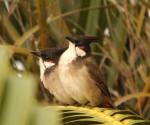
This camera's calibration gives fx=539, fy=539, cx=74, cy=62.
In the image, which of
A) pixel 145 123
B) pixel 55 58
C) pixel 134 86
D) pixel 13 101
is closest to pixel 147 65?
pixel 134 86

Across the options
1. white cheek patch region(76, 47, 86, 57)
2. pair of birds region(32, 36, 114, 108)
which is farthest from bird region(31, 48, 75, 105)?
white cheek patch region(76, 47, 86, 57)

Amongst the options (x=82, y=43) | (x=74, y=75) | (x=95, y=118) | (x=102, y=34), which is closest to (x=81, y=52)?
(x=82, y=43)

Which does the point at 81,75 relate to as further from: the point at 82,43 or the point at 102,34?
the point at 102,34

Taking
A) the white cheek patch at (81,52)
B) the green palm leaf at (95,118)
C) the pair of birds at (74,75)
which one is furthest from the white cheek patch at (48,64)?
the green palm leaf at (95,118)

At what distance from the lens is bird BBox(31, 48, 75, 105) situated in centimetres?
252

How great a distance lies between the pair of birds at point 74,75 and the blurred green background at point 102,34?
14cm

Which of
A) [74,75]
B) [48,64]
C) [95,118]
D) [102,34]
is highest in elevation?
[102,34]

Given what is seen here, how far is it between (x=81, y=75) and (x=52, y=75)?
0.14 metres

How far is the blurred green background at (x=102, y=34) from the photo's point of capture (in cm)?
301

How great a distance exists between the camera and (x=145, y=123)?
1756 mm

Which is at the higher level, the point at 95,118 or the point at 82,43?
the point at 82,43

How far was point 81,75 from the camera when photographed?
99.9 inches

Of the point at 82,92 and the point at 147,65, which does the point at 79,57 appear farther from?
the point at 147,65

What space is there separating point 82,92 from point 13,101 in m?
1.95
